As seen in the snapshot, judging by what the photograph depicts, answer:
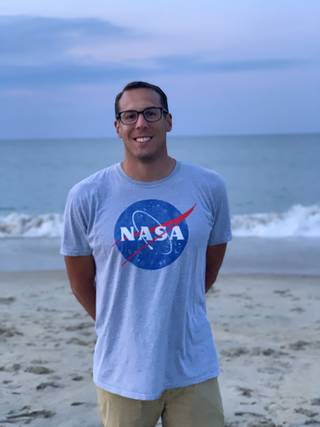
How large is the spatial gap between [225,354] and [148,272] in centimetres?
350

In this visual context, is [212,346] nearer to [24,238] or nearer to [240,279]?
[240,279]

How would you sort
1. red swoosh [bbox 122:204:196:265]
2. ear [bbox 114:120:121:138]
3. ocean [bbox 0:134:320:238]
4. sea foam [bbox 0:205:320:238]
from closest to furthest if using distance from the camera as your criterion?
1. red swoosh [bbox 122:204:196:265]
2. ear [bbox 114:120:121:138]
3. sea foam [bbox 0:205:320:238]
4. ocean [bbox 0:134:320:238]

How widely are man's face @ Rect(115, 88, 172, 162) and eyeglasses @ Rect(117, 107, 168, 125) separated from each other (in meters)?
0.01

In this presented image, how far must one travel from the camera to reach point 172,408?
2482 mm

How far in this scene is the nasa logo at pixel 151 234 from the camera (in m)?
2.41

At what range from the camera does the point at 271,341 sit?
20.2 feet

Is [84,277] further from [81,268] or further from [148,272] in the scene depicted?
[148,272]

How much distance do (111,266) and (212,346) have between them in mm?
490

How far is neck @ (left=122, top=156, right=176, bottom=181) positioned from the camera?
2.47m

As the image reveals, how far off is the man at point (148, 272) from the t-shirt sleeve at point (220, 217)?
4cm

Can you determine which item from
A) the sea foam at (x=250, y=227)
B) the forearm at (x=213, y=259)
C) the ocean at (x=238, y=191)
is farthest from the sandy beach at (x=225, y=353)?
the ocean at (x=238, y=191)

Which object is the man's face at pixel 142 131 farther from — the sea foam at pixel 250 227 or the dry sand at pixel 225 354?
the sea foam at pixel 250 227

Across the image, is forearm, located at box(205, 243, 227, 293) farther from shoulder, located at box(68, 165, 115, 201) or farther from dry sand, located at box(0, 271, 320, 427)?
dry sand, located at box(0, 271, 320, 427)

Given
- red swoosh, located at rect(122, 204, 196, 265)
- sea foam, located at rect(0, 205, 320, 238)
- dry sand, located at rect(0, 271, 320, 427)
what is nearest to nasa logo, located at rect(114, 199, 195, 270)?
red swoosh, located at rect(122, 204, 196, 265)
